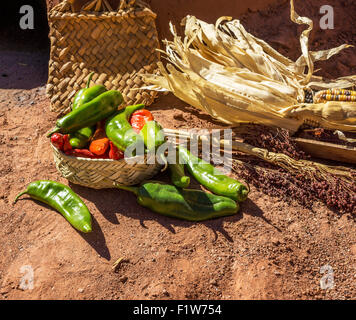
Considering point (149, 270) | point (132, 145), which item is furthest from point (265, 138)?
point (149, 270)

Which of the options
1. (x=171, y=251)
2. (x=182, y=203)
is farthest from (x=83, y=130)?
(x=171, y=251)

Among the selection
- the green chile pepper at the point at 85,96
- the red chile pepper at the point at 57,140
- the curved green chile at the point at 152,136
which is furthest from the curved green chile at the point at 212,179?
the red chile pepper at the point at 57,140

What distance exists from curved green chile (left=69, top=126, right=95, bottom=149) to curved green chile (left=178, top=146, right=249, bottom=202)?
0.76 m

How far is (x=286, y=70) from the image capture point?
3.85m

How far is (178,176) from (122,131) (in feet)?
1.78

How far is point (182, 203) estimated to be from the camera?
9.39ft

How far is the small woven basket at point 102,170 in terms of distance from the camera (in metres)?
2.85

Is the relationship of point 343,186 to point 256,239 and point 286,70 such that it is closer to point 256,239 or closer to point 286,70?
point 256,239

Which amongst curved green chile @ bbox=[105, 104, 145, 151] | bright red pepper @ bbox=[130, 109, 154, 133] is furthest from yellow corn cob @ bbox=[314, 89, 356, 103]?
curved green chile @ bbox=[105, 104, 145, 151]

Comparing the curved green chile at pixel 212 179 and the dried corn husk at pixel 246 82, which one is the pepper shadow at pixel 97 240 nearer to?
the curved green chile at pixel 212 179

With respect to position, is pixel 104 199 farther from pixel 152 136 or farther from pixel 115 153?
pixel 152 136

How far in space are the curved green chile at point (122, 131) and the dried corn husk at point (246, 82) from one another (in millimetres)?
665

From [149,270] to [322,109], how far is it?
6.36 ft

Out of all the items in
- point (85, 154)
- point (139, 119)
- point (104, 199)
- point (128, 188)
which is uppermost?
point (139, 119)
